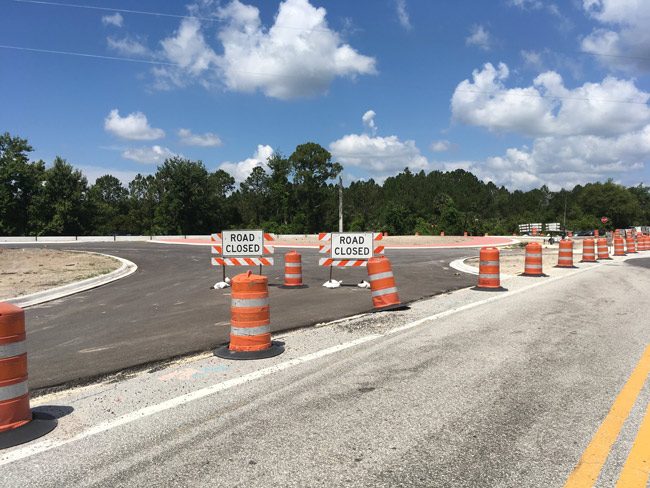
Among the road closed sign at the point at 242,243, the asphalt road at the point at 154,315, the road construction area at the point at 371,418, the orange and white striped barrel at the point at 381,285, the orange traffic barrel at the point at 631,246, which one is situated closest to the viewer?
the road construction area at the point at 371,418

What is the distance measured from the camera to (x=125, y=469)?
3.37 meters

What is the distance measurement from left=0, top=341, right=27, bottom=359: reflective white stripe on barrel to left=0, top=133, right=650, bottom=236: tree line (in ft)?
197

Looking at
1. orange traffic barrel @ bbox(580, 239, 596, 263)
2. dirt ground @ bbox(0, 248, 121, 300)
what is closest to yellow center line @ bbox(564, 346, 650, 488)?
dirt ground @ bbox(0, 248, 121, 300)

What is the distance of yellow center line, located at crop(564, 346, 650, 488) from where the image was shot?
320 centimetres

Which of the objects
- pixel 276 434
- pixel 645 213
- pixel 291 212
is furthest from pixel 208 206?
pixel 645 213

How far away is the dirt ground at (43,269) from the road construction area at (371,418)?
9.14 meters

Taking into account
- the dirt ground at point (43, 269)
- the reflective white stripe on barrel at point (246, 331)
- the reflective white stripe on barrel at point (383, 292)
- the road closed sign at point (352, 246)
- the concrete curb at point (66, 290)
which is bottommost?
the concrete curb at point (66, 290)

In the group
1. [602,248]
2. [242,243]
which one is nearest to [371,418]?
[242,243]

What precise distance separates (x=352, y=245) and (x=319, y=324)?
460cm

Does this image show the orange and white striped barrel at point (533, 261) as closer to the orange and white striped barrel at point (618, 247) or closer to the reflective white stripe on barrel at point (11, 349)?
the orange and white striped barrel at point (618, 247)

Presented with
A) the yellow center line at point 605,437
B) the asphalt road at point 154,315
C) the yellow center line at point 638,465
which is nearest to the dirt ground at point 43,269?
the asphalt road at point 154,315

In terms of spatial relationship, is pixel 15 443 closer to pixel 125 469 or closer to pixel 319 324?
pixel 125 469

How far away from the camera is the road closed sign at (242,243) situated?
1313 centimetres

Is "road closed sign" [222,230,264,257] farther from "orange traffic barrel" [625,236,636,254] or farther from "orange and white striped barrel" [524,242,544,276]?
"orange traffic barrel" [625,236,636,254]
